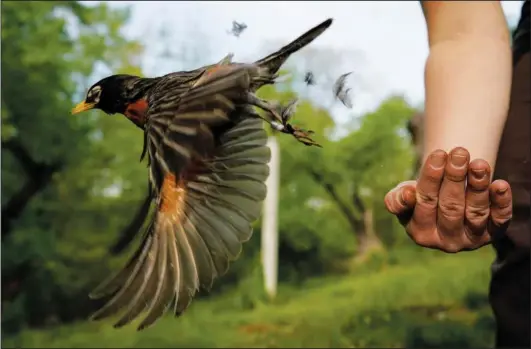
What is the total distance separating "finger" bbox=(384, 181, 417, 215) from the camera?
0.52m

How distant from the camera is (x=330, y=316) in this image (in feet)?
3.03

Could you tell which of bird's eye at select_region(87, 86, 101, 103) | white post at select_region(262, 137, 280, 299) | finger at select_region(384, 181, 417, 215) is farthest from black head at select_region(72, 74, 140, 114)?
white post at select_region(262, 137, 280, 299)

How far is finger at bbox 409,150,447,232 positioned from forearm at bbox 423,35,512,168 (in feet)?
0.34

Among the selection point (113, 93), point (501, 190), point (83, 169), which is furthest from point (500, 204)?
point (83, 169)

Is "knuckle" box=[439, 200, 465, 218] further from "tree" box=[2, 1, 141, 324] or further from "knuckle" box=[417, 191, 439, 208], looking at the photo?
"tree" box=[2, 1, 141, 324]

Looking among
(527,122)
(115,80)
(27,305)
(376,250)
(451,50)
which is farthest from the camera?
(376,250)

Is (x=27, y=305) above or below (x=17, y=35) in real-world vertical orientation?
below

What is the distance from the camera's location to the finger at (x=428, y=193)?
483 millimetres

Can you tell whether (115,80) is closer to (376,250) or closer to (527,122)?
(527,122)

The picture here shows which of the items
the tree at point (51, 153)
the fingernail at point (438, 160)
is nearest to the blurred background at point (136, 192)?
the tree at point (51, 153)

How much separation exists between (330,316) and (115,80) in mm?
532

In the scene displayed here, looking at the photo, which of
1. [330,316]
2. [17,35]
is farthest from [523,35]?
[17,35]

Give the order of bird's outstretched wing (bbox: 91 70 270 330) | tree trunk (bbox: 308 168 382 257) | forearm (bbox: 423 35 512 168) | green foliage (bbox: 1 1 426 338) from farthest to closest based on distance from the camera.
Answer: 1. tree trunk (bbox: 308 168 382 257)
2. green foliage (bbox: 1 1 426 338)
3. forearm (bbox: 423 35 512 168)
4. bird's outstretched wing (bbox: 91 70 270 330)

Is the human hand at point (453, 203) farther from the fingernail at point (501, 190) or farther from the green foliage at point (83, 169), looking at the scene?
the green foliage at point (83, 169)
